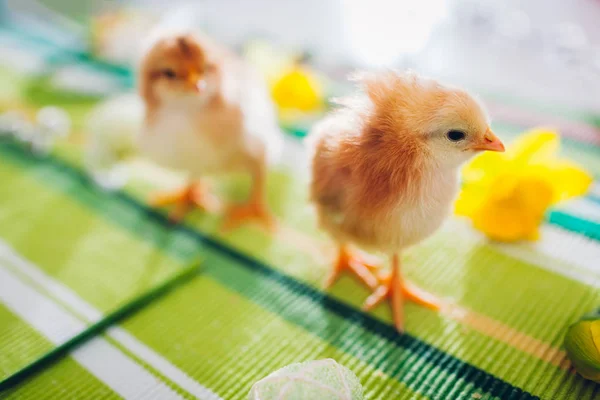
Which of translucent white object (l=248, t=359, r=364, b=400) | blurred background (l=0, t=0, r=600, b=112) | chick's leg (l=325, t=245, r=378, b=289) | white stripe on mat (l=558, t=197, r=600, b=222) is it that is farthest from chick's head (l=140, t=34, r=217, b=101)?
white stripe on mat (l=558, t=197, r=600, b=222)

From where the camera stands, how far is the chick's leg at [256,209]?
1107mm

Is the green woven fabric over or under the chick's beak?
under

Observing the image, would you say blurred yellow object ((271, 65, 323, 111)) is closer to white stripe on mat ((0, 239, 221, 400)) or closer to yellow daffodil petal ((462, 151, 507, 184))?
yellow daffodil petal ((462, 151, 507, 184))

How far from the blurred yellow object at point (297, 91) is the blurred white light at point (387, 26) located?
0.72 feet

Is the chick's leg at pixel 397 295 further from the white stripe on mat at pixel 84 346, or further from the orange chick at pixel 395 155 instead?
the white stripe on mat at pixel 84 346

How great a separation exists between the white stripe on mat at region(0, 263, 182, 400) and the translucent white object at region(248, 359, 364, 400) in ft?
0.63

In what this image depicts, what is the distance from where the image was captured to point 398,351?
82cm

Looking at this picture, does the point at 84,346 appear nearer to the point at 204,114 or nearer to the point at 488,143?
the point at 204,114

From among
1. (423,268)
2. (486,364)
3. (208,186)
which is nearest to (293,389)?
(486,364)

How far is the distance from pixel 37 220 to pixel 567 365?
3.56ft

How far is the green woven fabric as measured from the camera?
0.77 metres

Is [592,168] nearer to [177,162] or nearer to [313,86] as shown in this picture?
[313,86]

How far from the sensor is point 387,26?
1651 millimetres

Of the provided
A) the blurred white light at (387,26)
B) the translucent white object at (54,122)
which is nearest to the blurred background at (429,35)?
the blurred white light at (387,26)
